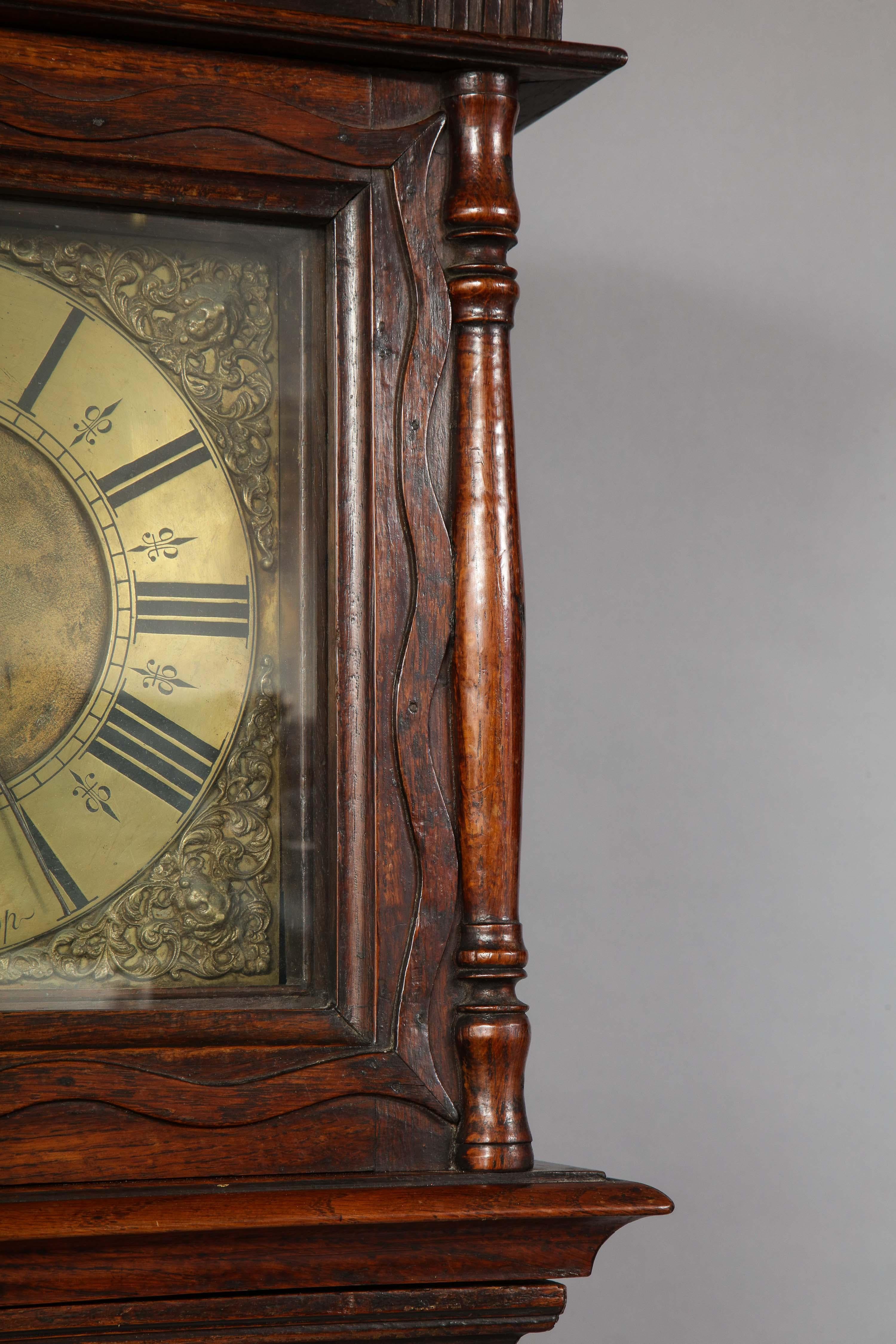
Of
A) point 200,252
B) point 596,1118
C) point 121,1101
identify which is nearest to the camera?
point 121,1101

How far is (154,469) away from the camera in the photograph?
104 cm

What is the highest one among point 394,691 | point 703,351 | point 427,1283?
point 703,351

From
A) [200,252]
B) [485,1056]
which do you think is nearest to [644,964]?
[485,1056]

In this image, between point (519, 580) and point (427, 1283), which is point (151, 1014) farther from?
point (519, 580)

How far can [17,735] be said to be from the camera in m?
1.00

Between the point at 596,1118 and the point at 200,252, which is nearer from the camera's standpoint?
the point at 200,252

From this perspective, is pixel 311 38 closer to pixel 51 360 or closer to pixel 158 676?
pixel 51 360

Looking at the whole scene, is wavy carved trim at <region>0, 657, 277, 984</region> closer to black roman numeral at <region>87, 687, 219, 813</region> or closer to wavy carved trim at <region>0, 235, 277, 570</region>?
black roman numeral at <region>87, 687, 219, 813</region>

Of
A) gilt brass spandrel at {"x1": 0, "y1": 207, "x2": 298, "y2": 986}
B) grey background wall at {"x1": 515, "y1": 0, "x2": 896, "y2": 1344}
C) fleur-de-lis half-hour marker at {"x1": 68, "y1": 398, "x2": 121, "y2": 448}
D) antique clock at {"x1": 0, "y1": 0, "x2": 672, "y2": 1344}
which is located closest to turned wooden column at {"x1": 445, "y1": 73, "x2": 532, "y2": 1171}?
antique clock at {"x1": 0, "y1": 0, "x2": 672, "y2": 1344}

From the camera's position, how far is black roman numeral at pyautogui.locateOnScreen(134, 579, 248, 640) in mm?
1027

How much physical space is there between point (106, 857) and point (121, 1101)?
0.50 ft

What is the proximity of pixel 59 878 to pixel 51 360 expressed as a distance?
33 cm

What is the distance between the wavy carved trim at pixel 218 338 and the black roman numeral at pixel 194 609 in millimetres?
32

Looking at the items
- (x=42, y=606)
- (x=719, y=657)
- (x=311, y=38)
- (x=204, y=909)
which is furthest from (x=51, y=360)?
(x=719, y=657)
